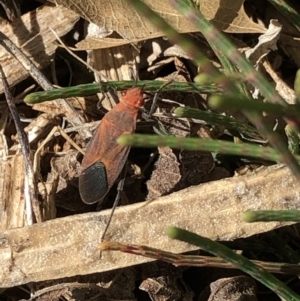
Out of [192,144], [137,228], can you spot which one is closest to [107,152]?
[137,228]

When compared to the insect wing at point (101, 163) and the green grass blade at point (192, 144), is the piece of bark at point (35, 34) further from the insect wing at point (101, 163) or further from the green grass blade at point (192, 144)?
the green grass blade at point (192, 144)

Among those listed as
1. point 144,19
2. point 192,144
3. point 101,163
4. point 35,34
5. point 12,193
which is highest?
point 192,144

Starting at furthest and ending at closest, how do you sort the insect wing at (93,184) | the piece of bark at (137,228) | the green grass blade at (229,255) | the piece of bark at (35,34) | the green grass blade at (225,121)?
the piece of bark at (35,34), the insect wing at (93,184), the piece of bark at (137,228), the green grass blade at (225,121), the green grass blade at (229,255)

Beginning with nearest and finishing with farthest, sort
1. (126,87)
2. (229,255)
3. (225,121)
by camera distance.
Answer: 1. (229,255)
2. (225,121)
3. (126,87)

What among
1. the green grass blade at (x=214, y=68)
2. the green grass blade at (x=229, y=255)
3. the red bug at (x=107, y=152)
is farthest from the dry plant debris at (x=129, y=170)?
the green grass blade at (x=214, y=68)

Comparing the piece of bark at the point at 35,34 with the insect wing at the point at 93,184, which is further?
the piece of bark at the point at 35,34

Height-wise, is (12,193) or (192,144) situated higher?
(192,144)

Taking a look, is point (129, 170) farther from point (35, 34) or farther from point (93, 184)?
point (35, 34)

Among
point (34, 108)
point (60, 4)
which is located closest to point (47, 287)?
point (34, 108)
